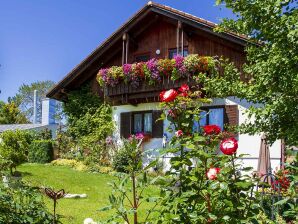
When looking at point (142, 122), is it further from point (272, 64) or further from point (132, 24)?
point (272, 64)

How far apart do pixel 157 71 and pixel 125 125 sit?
3117 mm

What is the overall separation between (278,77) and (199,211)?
11.7 feet

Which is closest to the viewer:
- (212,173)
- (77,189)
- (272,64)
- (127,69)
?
(212,173)

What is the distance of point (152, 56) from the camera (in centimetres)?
1723

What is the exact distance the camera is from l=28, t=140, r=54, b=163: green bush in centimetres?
1825

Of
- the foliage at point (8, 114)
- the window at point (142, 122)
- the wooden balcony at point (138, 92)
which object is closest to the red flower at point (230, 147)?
the wooden balcony at point (138, 92)

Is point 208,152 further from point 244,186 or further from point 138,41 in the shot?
point 138,41

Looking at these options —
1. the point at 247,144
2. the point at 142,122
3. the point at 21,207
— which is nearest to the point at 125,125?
the point at 142,122

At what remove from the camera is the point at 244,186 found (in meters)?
2.53

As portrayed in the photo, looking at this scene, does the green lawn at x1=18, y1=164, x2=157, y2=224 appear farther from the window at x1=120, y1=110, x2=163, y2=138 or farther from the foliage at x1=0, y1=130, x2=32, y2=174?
the window at x1=120, y1=110, x2=163, y2=138

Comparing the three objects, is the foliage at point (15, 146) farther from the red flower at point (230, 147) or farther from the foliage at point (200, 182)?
the red flower at point (230, 147)

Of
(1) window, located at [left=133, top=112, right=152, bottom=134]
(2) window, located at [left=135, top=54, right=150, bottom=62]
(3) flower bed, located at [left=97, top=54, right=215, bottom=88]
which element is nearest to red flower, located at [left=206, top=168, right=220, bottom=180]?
(3) flower bed, located at [left=97, top=54, right=215, bottom=88]

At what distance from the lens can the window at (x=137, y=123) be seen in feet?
54.4

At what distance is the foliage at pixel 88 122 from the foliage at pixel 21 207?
1305cm
